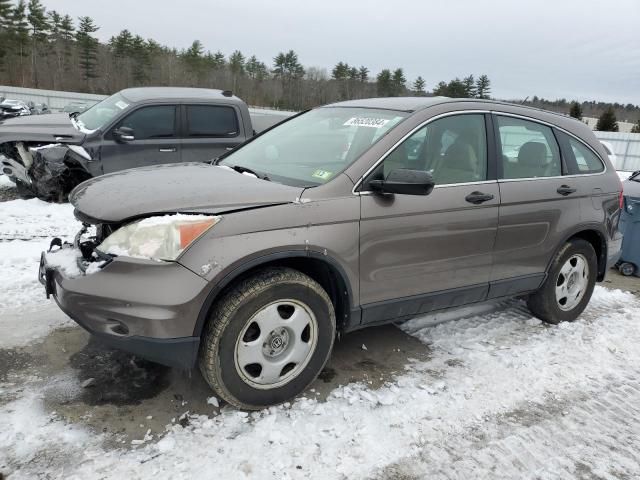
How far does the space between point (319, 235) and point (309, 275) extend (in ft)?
1.07

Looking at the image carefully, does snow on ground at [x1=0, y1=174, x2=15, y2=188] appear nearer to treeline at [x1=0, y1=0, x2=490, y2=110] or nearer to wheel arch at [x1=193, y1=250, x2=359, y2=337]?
wheel arch at [x1=193, y1=250, x2=359, y2=337]

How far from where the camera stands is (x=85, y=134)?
7305mm

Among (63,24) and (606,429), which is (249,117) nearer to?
(606,429)

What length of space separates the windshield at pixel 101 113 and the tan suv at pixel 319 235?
447 cm

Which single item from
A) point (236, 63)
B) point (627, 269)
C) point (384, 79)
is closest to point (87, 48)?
point (236, 63)

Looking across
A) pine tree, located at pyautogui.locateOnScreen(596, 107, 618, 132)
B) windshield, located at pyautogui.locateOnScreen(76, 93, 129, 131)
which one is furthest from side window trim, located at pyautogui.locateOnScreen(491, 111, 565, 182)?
pine tree, located at pyautogui.locateOnScreen(596, 107, 618, 132)

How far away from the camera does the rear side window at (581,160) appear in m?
4.38

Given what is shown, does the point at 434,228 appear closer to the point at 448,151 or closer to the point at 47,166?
the point at 448,151

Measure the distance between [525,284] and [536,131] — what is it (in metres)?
1.30

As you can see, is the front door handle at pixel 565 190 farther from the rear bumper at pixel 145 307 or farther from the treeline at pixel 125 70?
the treeline at pixel 125 70

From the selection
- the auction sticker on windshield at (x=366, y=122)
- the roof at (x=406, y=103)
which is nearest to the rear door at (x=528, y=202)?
Result: the roof at (x=406, y=103)

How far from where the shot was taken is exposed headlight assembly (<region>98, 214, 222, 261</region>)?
8.45 feet

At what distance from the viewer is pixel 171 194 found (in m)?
2.80

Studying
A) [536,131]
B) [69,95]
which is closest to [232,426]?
[536,131]
